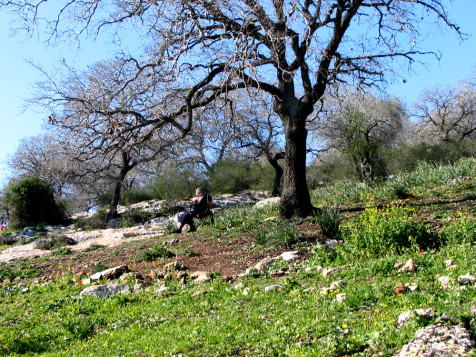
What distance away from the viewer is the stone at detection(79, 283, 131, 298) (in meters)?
6.54

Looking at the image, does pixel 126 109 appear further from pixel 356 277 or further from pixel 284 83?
pixel 356 277

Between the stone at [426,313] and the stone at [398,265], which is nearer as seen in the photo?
the stone at [426,313]

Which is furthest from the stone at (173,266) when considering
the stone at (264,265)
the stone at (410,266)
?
the stone at (410,266)

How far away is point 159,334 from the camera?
14.3ft

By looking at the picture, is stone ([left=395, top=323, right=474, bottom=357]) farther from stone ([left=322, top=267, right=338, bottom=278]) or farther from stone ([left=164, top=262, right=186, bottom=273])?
stone ([left=164, top=262, right=186, bottom=273])

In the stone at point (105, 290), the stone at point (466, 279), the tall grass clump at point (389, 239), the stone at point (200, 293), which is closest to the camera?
the stone at point (466, 279)

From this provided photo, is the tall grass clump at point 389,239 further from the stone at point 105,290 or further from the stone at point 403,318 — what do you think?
the stone at point 105,290

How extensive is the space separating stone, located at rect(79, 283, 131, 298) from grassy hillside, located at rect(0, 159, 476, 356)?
0.76ft

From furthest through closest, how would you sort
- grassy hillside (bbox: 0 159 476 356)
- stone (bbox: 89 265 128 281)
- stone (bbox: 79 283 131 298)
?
stone (bbox: 89 265 128 281), stone (bbox: 79 283 131 298), grassy hillside (bbox: 0 159 476 356)

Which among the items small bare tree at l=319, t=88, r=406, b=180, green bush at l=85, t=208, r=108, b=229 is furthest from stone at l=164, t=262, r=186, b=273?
small bare tree at l=319, t=88, r=406, b=180

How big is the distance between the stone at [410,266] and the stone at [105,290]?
13.2ft

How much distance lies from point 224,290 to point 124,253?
4838mm

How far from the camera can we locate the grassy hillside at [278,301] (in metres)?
3.55

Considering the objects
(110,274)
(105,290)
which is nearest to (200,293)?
(105,290)
